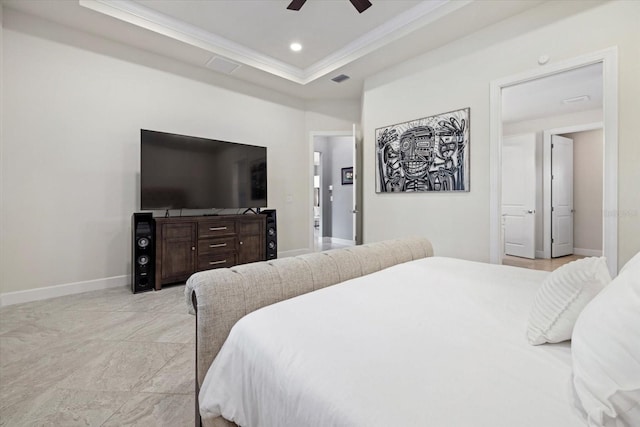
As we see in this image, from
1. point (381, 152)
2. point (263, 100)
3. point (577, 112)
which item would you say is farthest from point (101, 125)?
point (577, 112)

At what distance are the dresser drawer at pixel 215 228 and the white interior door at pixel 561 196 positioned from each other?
18.2 ft

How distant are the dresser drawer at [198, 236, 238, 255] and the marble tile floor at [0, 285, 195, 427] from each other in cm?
85

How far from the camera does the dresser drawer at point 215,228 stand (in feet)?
11.6

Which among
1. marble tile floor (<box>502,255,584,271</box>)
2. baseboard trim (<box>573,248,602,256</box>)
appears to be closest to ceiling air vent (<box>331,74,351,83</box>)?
marble tile floor (<box>502,255,584,271</box>)

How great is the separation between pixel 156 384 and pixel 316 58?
4051 mm

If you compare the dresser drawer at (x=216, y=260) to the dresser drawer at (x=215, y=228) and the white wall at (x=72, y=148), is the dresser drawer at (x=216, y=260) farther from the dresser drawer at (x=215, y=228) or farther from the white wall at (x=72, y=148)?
the white wall at (x=72, y=148)

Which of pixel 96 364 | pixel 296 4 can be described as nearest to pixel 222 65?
pixel 296 4

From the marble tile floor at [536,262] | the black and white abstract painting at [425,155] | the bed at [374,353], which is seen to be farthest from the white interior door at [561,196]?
the bed at [374,353]

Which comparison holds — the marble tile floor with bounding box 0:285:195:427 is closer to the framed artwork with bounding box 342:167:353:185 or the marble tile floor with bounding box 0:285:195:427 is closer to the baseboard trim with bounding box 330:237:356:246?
the baseboard trim with bounding box 330:237:356:246

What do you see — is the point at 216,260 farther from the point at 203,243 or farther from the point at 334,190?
the point at 334,190

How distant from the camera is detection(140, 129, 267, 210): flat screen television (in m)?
3.29

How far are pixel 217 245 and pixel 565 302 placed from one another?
345 cm

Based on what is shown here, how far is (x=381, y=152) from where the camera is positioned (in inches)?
158

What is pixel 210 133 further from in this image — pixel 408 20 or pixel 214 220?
pixel 408 20
